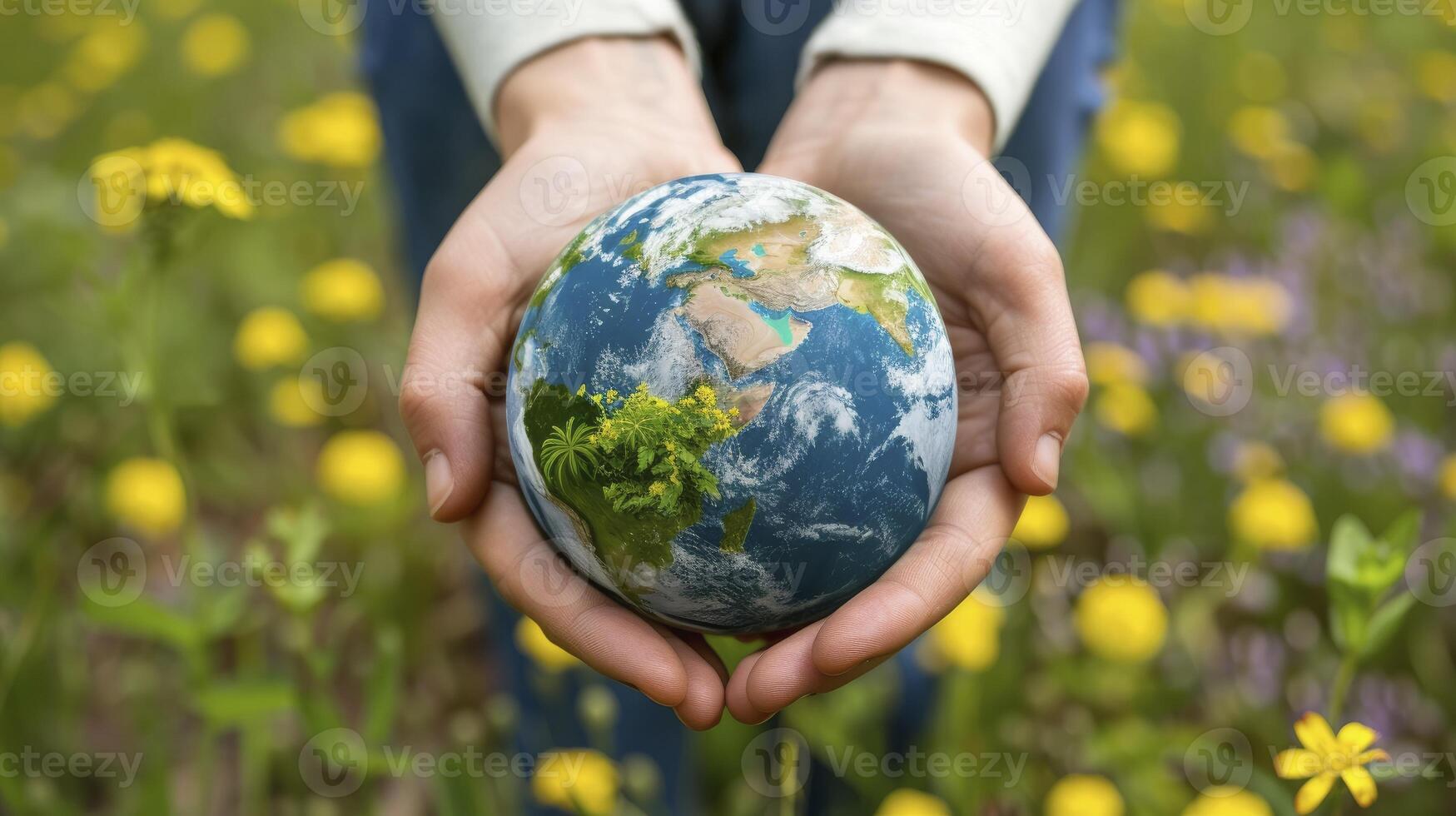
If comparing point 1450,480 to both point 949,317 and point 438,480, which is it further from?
point 438,480

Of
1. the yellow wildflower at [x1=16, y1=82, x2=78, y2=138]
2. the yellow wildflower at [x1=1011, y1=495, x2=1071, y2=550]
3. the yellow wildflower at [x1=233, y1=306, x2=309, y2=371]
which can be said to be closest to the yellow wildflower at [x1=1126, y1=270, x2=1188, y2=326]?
the yellow wildflower at [x1=1011, y1=495, x2=1071, y2=550]

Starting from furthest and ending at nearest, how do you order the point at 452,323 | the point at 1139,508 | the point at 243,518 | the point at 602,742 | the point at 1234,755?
the point at 243,518 → the point at 1139,508 → the point at 602,742 → the point at 1234,755 → the point at 452,323

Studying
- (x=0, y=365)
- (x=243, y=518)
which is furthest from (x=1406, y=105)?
(x=0, y=365)

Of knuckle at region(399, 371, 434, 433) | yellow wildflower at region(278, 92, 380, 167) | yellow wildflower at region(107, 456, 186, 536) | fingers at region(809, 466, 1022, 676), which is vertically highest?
knuckle at region(399, 371, 434, 433)

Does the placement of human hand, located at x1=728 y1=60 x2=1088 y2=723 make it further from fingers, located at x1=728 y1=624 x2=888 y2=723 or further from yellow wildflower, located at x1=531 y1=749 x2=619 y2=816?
yellow wildflower, located at x1=531 y1=749 x2=619 y2=816

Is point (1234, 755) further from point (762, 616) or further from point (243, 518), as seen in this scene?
point (243, 518)

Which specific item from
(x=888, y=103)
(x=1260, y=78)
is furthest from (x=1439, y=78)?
(x=888, y=103)
